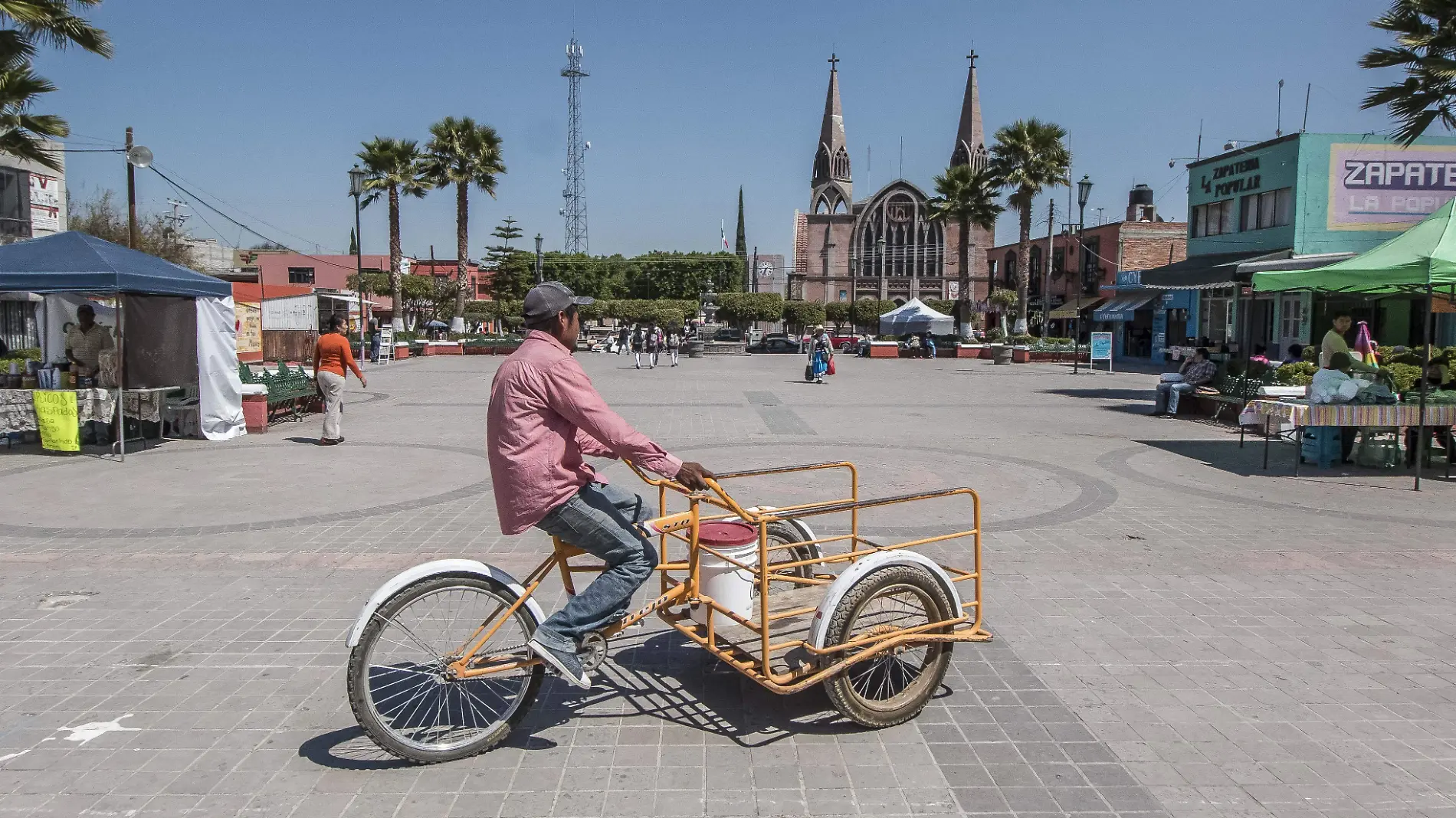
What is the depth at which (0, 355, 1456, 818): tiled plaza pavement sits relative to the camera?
3488mm

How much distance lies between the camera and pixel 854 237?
3558 inches

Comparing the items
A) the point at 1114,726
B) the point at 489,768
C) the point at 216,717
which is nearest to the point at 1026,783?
the point at 1114,726

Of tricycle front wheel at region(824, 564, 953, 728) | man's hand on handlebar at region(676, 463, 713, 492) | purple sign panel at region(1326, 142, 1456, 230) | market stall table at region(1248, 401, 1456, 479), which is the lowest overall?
tricycle front wheel at region(824, 564, 953, 728)

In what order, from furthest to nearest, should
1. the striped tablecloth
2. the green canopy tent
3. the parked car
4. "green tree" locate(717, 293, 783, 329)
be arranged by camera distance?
"green tree" locate(717, 293, 783, 329) < the parked car < the striped tablecloth < the green canopy tent

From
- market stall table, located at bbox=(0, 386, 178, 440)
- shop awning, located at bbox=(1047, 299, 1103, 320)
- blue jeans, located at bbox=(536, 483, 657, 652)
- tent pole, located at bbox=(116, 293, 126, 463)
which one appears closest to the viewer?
blue jeans, located at bbox=(536, 483, 657, 652)

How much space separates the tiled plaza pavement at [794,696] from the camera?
349 cm

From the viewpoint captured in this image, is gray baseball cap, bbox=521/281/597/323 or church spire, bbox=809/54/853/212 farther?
church spire, bbox=809/54/853/212

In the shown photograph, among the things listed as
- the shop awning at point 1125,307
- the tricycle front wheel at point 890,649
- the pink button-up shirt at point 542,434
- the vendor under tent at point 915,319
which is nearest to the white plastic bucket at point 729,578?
the tricycle front wheel at point 890,649

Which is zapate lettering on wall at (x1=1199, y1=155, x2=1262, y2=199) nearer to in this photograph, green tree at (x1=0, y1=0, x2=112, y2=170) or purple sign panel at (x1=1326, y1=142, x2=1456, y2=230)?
purple sign panel at (x1=1326, y1=142, x2=1456, y2=230)

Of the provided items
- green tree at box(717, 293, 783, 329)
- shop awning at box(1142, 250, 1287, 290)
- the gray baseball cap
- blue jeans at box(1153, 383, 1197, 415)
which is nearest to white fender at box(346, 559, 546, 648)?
the gray baseball cap

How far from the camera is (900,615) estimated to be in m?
4.14

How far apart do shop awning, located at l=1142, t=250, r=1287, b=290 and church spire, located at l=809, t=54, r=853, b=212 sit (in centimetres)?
5698

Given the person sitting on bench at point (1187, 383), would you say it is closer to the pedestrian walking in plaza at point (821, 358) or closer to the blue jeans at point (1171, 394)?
the blue jeans at point (1171, 394)

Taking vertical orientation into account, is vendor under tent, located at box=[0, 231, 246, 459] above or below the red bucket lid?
above
